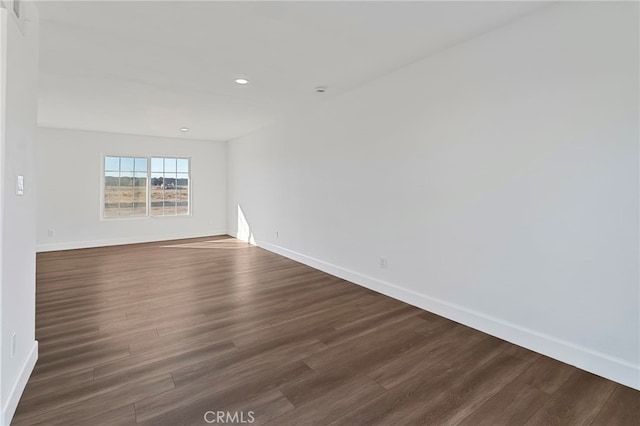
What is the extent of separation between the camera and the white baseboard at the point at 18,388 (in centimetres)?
155

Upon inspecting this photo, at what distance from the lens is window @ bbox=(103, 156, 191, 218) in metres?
6.71

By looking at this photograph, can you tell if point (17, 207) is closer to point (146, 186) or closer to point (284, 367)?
point (284, 367)

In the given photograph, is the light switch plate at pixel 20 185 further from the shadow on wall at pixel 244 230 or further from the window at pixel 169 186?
the window at pixel 169 186

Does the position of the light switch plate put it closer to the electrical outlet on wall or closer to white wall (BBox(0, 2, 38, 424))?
white wall (BBox(0, 2, 38, 424))

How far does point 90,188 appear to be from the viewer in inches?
251

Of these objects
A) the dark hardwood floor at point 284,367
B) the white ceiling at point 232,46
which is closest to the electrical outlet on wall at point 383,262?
A: the dark hardwood floor at point 284,367

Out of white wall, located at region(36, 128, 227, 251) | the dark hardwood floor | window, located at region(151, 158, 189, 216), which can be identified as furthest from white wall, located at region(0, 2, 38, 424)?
window, located at region(151, 158, 189, 216)

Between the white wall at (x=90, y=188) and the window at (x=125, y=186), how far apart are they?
0.56 ft

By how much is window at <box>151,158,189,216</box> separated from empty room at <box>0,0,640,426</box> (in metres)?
2.96

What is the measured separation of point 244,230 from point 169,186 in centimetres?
210

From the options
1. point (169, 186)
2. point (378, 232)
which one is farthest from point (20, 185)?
point (169, 186)

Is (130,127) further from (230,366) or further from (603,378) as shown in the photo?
(603,378)

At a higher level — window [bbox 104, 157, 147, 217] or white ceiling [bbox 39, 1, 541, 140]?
white ceiling [bbox 39, 1, 541, 140]

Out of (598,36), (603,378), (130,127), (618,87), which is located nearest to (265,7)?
(598,36)
